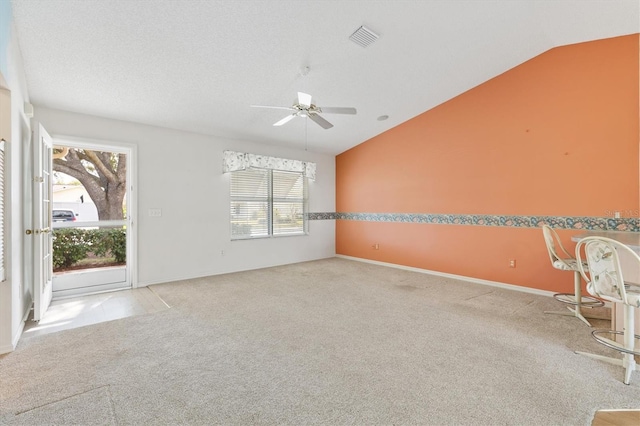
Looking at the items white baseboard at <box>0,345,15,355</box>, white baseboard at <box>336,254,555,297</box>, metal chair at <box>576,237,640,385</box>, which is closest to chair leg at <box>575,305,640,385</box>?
metal chair at <box>576,237,640,385</box>

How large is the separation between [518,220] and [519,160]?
2.87 ft

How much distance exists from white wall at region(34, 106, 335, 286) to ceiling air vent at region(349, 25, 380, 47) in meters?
3.01

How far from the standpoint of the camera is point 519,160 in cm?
408

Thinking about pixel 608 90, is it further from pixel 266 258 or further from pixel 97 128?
pixel 97 128

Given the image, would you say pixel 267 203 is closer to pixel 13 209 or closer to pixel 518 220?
pixel 13 209

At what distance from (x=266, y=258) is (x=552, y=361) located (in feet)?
15.0

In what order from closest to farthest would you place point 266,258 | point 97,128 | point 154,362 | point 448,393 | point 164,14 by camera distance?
1. point 448,393
2. point 154,362
3. point 164,14
4. point 97,128
5. point 266,258

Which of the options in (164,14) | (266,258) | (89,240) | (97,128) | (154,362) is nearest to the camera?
(154,362)

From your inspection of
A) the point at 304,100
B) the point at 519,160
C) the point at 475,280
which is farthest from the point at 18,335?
the point at 519,160

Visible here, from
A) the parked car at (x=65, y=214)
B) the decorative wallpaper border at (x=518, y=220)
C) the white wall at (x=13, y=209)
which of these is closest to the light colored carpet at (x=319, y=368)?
the white wall at (x=13, y=209)

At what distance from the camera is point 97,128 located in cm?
391

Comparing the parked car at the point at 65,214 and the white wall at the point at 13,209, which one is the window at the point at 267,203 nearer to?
the white wall at the point at 13,209

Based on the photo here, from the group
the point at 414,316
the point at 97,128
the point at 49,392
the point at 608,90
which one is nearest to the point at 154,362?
the point at 49,392

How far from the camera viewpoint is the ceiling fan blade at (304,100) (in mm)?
3028
